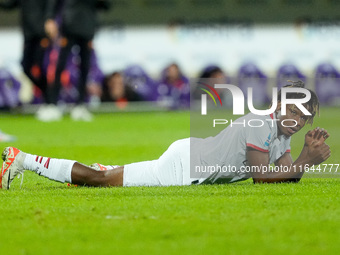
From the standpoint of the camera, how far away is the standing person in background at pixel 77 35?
13.8 metres

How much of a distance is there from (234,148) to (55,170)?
1.19 metres

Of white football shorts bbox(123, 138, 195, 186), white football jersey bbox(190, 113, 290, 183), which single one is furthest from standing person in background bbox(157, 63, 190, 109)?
white football jersey bbox(190, 113, 290, 183)

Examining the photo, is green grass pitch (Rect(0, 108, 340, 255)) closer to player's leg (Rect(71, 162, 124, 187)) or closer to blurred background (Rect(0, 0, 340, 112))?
player's leg (Rect(71, 162, 124, 187))

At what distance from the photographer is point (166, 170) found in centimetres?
577

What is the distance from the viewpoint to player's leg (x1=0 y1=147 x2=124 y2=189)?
18.7 feet

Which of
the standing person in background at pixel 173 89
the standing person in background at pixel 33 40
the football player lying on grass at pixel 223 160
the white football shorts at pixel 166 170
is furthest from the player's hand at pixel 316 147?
the standing person in background at pixel 173 89

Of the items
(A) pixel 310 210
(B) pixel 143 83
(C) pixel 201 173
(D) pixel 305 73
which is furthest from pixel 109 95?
(A) pixel 310 210

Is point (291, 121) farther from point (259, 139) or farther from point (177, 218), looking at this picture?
point (177, 218)

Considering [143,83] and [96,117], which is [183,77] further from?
[96,117]

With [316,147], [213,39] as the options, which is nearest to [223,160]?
[316,147]

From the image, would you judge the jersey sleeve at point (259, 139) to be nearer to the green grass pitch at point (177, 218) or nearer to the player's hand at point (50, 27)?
the green grass pitch at point (177, 218)

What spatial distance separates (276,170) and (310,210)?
1122mm

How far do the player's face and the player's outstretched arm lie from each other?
0.13m

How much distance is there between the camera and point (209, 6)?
19391mm
